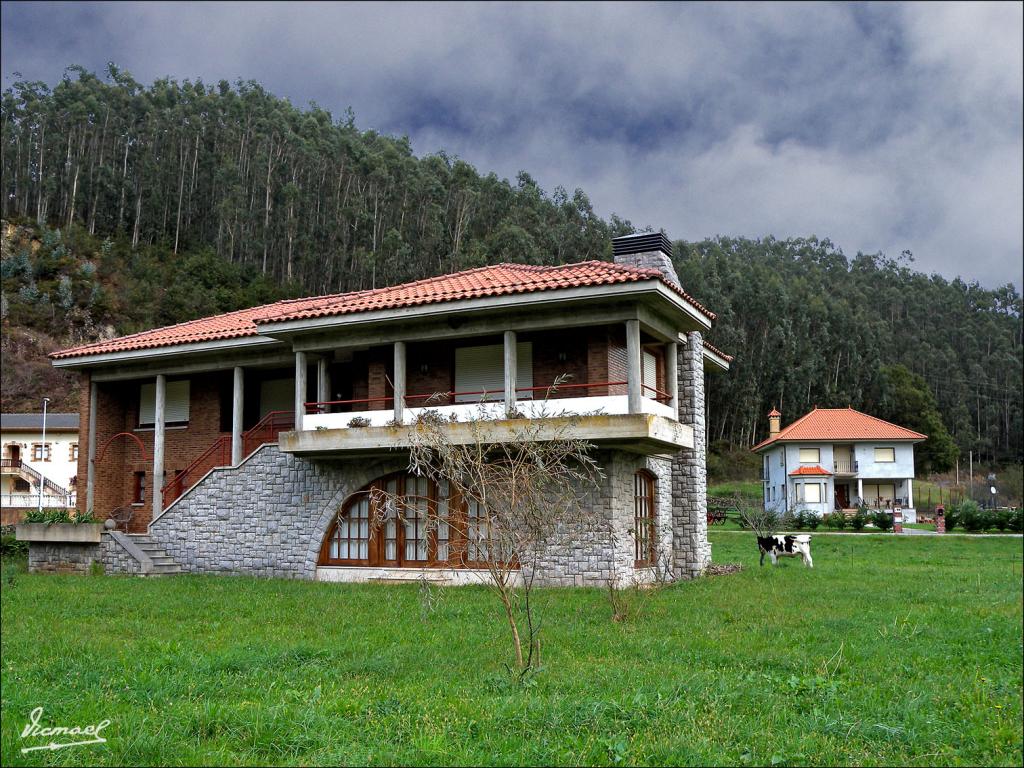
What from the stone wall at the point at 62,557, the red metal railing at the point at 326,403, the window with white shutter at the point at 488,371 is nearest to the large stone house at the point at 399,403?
the window with white shutter at the point at 488,371

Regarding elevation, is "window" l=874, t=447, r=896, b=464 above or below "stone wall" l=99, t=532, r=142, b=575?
above

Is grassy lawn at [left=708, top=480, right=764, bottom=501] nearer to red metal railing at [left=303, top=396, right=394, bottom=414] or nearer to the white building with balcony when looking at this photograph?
the white building with balcony

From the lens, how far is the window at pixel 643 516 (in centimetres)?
1919

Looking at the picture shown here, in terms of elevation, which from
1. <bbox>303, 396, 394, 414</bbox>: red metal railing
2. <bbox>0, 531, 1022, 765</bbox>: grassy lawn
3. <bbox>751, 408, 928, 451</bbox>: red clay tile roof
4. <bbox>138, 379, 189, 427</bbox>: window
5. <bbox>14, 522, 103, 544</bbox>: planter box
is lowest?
<bbox>0, 531, 1022, 765</bbox>: grassy lawn

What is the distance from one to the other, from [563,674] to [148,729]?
393cm

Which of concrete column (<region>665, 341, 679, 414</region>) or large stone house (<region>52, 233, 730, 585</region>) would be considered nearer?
large stone house (<region>52, 233, 730, 585</region>)

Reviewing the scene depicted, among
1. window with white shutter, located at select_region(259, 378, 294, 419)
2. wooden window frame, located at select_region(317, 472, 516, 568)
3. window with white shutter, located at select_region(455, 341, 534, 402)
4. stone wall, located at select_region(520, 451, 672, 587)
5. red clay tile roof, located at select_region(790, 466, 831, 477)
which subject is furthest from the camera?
red clay tile roof, located at select_region(790, 466, 831, 477)

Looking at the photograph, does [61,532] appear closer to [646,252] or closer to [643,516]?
[643,516]

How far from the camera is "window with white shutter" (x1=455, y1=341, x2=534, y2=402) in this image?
19422mm

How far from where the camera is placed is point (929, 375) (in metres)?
92.3

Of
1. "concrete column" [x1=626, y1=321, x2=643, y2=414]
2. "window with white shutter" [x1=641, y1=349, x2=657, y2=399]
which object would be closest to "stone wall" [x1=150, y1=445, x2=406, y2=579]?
"concrete column" [x1=626, y1=321, x2=643, y2=414]

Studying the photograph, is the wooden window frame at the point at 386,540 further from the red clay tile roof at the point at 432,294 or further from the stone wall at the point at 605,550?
the red clay tile roof at the point at 432,294

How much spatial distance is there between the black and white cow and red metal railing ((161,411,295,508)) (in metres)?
12.0

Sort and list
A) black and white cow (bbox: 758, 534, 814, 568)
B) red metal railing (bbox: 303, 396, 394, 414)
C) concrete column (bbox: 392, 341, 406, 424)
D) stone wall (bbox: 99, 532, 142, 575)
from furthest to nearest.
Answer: black and white cow (bbox: 758, 534, 814, 568), stone wall (bbox: 99, 532, 142, 575), red metal railing (bbox: 303, 396, 394, 414), concrete column (bbox: 392, 341, 406, 424)
